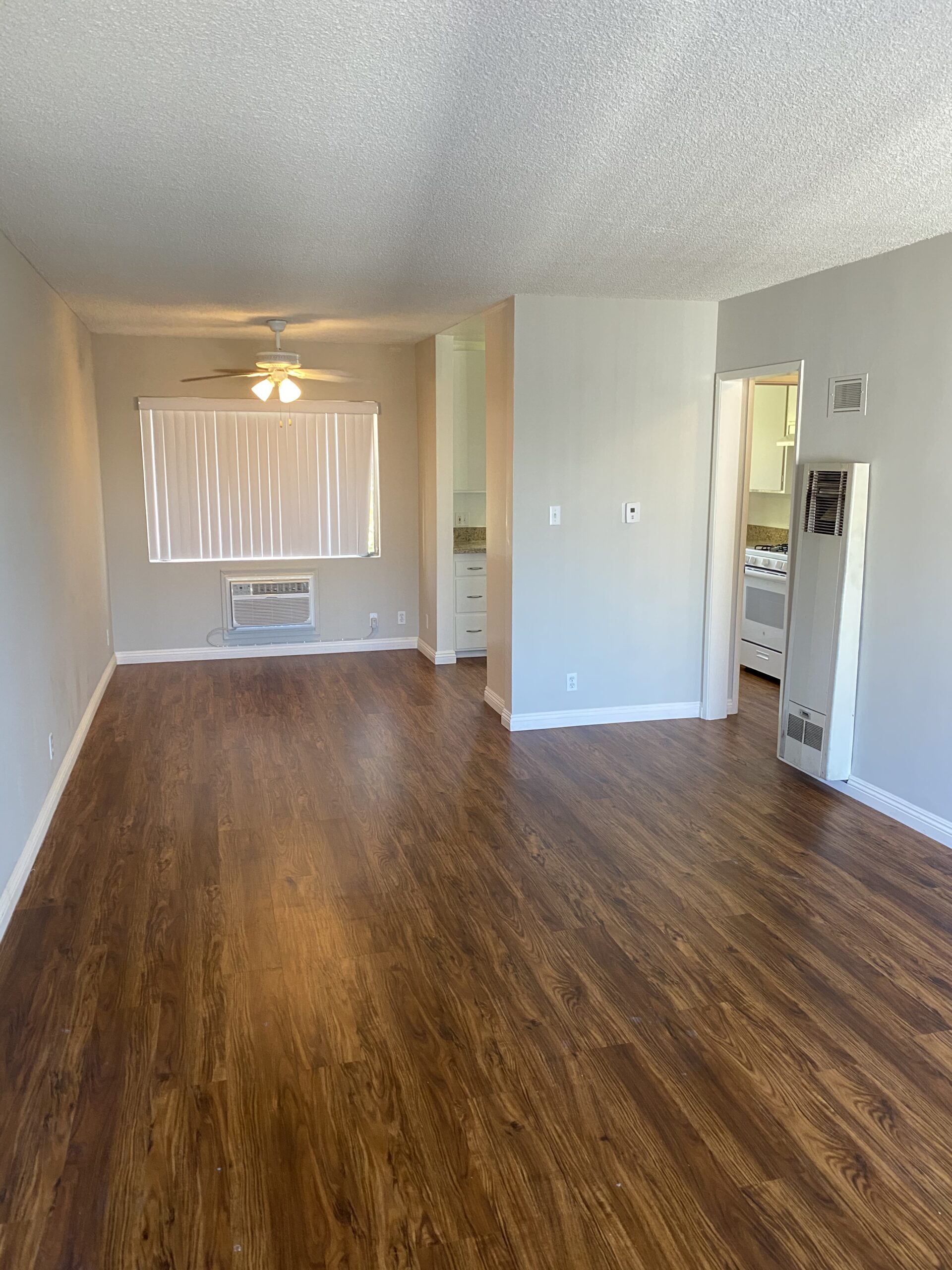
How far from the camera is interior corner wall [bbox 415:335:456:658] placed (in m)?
6.71

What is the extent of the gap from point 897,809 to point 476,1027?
2.42 metres

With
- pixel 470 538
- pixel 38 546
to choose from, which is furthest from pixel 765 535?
pixel 38 546

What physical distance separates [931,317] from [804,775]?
2225 mm

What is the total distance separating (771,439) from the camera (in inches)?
271

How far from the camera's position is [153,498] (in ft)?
22.7

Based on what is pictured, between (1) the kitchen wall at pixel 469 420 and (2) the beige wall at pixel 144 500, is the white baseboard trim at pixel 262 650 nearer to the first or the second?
(2) the beige wall at pixel 144 500

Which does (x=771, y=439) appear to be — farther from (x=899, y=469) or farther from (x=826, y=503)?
(x=899, y=469)

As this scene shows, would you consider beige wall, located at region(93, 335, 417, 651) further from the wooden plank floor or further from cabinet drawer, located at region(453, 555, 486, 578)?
the wooden plank floor

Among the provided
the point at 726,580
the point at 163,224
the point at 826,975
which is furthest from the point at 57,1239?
the point at 726,580

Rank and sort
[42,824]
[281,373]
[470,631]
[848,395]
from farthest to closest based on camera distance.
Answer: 1. [470,631]
2. [281,373]
3. [848,395]
4. [42,824]

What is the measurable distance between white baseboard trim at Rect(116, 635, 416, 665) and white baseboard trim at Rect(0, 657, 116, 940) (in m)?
1.29

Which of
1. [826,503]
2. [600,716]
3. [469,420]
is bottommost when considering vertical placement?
[600,716]

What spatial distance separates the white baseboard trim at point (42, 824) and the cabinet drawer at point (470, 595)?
2.78 metres

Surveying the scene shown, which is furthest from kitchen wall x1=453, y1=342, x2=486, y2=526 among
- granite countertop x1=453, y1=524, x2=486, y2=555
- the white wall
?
the white wall
